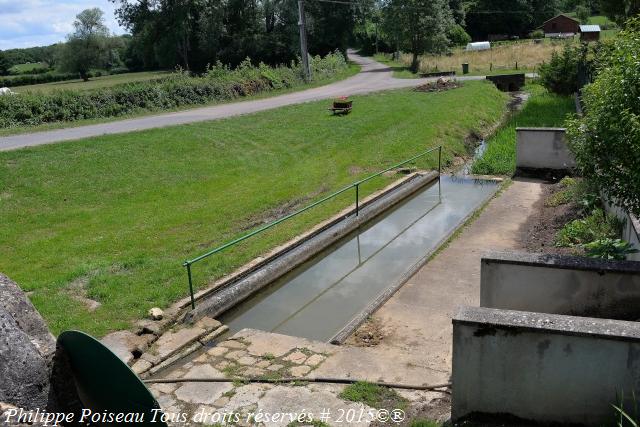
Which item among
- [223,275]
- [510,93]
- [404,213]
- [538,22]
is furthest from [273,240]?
[538,22]

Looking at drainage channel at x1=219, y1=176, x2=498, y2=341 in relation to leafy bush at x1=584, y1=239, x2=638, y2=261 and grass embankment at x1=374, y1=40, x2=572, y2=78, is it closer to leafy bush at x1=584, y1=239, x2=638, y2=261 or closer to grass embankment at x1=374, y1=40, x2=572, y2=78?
leafy bush at x1=584, y1=239, x2=638, y2=261

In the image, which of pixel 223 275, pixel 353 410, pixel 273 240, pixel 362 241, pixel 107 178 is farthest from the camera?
pixel 107 178

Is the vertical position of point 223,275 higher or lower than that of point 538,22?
lower

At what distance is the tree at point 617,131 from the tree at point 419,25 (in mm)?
42304

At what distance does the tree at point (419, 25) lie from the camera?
47.6 metres

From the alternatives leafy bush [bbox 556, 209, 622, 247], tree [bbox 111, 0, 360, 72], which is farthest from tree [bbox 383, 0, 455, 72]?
leafy bush [bbox 556, 209, 622, 247]

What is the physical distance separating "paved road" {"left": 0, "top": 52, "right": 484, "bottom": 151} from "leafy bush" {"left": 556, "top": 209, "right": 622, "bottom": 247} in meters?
16.6

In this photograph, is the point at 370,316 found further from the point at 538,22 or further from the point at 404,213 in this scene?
the point at 538,22

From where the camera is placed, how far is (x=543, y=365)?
430 cm

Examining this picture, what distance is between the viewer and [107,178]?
15688mm

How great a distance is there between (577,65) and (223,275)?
2239 centimetres

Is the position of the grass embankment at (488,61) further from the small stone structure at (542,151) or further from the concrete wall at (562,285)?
the concrete wall at (562,285)

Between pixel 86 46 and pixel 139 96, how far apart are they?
53510 millimetres

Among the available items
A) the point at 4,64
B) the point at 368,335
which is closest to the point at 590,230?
the point at 368,335
